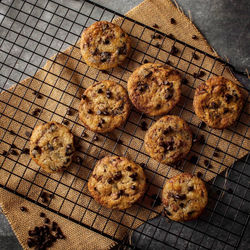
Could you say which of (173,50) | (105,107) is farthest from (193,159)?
(173,50)

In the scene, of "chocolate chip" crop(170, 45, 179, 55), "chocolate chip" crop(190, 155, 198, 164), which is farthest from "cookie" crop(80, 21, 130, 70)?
"chocolate chip" crop(190, 155, 198, 164)

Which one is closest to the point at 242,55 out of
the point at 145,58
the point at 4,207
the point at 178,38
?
the point at 178,38

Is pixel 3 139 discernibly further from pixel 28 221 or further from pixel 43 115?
pixel 28 221

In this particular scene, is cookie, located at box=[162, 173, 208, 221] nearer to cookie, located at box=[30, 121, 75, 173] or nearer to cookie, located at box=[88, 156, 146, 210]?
cookie, located at box=[88, 156, 146, 210]

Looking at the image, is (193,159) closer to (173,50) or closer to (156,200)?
(156,200)

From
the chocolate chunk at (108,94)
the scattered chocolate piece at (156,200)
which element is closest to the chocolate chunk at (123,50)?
the chocolate chunk at (108,94)

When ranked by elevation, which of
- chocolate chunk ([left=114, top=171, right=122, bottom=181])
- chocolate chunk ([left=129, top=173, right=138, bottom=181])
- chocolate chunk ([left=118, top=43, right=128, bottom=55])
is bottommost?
chocolate chunk ([left=114, top=171, right=122, bottom=181])

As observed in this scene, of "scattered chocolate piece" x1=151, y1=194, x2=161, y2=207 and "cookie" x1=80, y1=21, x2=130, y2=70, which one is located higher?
"cookie" x1=80, y1=21, x2=130, y2=70
